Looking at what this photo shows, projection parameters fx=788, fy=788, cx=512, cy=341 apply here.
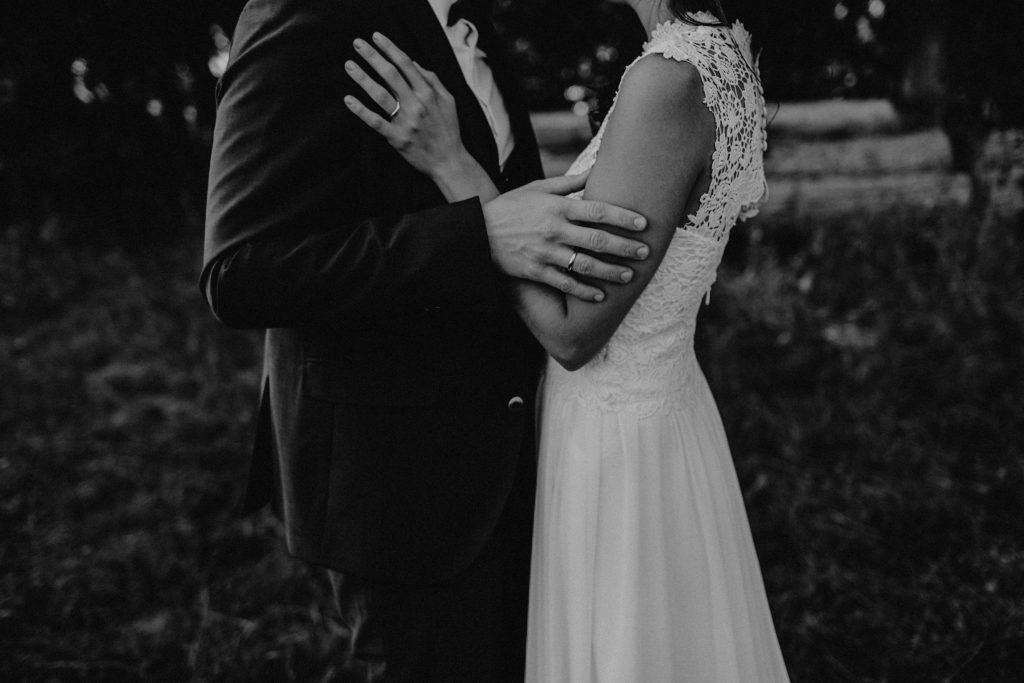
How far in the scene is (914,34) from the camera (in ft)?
12.9

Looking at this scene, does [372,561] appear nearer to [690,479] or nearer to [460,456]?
[460,456]

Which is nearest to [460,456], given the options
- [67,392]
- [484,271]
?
[484,271]

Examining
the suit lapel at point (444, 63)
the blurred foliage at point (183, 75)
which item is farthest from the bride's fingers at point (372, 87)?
the blurred foliage at point (183, 75)

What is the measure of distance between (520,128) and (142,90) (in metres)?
3.94

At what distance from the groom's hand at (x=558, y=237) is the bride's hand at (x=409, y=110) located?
12 cm

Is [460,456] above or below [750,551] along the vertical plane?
above

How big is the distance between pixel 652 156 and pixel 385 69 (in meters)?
0.46

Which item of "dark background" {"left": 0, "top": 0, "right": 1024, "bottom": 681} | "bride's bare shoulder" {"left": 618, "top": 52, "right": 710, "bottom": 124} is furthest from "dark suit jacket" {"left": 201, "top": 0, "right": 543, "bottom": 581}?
"dark background" {"left": 0, "top": 0, "right": 1024, "bottom": 681}

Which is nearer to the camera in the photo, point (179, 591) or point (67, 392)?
point (179, 591)

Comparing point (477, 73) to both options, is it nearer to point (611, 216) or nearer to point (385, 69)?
point (385, 69)

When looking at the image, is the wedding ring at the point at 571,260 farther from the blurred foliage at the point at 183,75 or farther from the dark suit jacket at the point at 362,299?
the blurred foliage at the point at 183,75

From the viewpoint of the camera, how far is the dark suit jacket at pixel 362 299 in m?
1.26

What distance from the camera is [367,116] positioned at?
128 cm

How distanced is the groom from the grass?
2.54 feet
